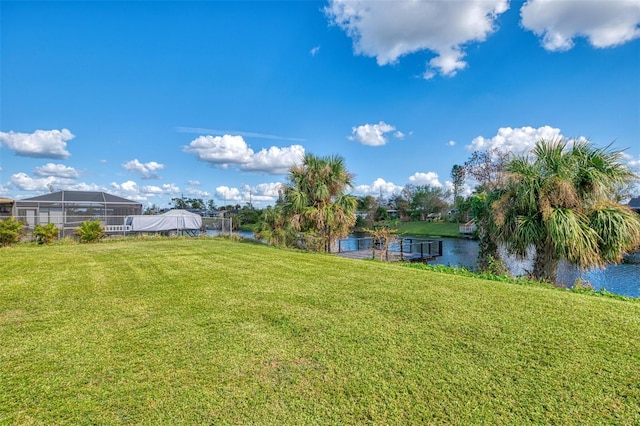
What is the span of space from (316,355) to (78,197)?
16118mm

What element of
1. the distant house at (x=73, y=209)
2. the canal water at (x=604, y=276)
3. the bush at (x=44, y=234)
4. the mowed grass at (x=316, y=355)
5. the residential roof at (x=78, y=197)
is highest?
the residential roof at (x=78, y=197)

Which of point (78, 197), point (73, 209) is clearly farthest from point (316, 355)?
point (78, 197)

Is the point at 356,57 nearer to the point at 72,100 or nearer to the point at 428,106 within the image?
the point at 428,106

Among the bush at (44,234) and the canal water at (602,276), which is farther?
the bush at (44,234)

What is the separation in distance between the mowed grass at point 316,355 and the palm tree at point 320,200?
6.29 metres

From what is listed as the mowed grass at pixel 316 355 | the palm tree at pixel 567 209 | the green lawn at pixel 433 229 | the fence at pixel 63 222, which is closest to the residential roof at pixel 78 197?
the fence at pixel 63 222

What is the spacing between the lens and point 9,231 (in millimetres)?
8570

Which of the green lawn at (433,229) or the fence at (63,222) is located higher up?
the fence at (63,222)

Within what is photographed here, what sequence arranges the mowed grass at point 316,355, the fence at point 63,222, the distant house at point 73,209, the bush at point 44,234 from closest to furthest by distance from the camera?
the mowed grass at point 316,355
the bush at point 44,234
the fence at point 63,222
the distant house at point 73,209

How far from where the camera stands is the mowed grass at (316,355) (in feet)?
5.45

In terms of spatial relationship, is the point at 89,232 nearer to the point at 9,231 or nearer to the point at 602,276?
the point at 9,231

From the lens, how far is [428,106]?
13.3 m

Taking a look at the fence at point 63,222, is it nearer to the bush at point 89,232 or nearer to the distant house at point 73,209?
the distant house at point 73,209

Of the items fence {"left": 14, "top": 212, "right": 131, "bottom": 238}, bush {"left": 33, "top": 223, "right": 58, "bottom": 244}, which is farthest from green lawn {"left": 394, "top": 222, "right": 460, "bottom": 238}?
bush {"left": 33, "top": 223, "right": 58, "bottom": 244}
